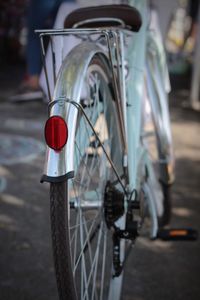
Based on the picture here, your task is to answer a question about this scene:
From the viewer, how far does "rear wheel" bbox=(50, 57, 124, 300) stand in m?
1.42

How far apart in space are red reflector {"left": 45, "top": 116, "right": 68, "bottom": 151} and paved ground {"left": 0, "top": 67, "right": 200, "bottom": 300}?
1057 mm

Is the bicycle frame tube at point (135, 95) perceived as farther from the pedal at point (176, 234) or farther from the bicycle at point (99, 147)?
the pedal at point (176, 234)

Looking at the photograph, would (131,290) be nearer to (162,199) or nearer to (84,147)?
(162,199)

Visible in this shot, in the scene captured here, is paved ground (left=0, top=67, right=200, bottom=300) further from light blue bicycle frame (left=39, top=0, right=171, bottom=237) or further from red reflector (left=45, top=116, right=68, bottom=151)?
red reflector (left=45, top=116, right=68, bottom=151)

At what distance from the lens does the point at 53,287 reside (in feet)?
7.59

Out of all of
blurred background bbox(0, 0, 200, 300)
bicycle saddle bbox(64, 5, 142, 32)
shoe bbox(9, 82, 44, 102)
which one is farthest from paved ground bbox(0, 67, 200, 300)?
shoe bbox(9, 82, 44, 102)

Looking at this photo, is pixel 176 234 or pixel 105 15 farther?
pixel 176 234

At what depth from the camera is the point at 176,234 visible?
2.43 m

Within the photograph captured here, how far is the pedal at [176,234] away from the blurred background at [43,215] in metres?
0.19

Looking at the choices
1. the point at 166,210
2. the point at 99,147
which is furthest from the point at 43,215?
the point at 99,147

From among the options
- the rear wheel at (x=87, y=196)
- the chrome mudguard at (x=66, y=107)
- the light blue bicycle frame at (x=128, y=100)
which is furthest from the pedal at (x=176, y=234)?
the chrome mudguard at (x=66, y=107)

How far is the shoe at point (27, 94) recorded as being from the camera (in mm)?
5770

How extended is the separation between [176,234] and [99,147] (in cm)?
67

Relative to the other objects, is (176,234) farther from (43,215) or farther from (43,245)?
(43,215)
